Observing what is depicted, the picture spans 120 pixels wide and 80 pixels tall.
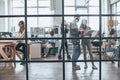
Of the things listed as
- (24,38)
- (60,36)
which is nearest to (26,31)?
(24,38)

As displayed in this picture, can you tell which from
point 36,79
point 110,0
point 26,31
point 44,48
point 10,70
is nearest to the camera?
point 26,31

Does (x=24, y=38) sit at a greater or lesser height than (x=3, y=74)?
greater

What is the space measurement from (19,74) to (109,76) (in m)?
2.04

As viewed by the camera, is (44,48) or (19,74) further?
(44,48)

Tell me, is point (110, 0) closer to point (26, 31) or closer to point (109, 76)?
point (109, 76)

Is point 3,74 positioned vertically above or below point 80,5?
below

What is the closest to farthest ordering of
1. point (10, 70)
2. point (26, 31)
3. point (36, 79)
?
point (26, 31) → point (36, 79) → point (10, 70)

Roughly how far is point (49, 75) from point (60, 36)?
116 inches

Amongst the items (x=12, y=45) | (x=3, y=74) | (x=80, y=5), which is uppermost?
(x=80, y=5)

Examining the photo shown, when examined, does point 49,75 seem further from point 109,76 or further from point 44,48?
point 44,48

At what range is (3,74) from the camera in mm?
6188

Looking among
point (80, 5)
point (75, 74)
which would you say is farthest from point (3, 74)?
point (80, 5)

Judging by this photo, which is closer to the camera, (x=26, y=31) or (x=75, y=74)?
(x=26, y=31)

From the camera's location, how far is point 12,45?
7.06 metres
